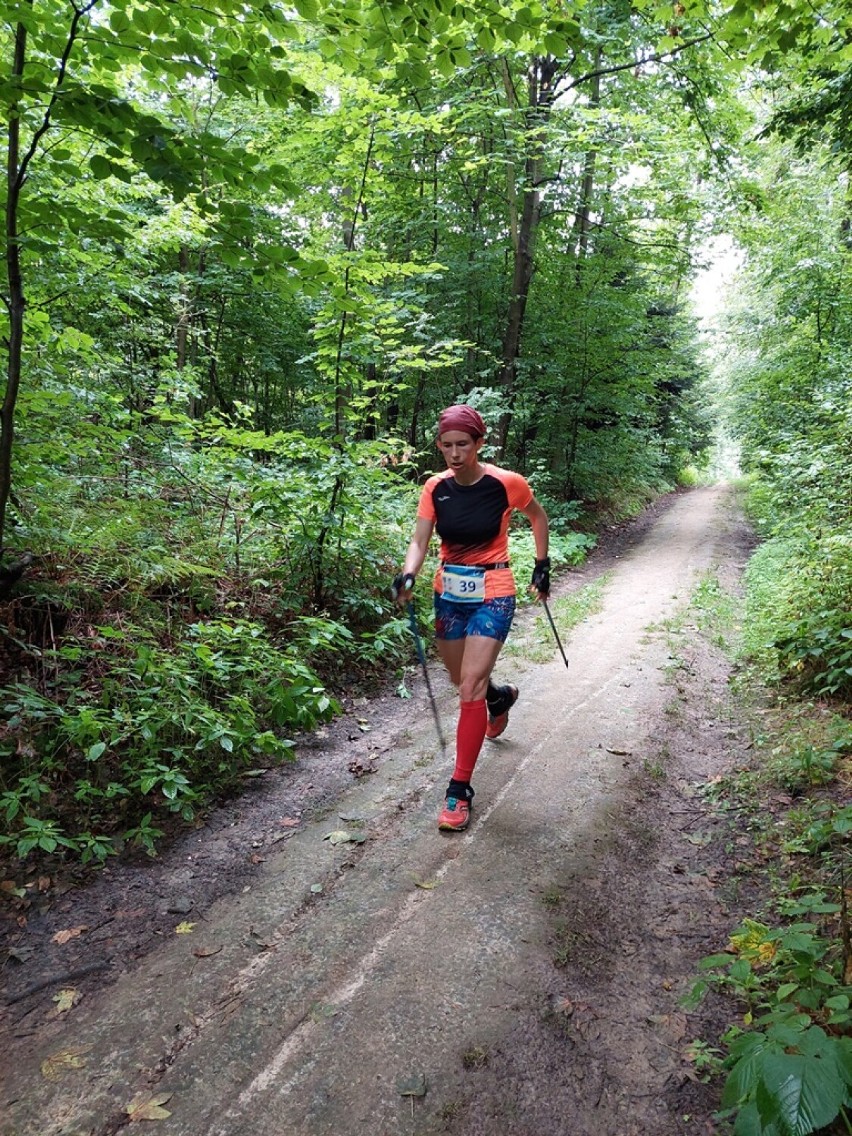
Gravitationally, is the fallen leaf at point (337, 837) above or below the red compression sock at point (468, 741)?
below

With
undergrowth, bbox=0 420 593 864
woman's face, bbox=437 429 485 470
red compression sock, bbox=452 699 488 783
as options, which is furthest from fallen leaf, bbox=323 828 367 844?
woman's face, bbox=437 429 485 470

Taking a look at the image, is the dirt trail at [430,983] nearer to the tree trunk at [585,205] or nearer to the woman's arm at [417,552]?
the woman's arm at [417,552]

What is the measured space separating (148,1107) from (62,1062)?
461 millimetres

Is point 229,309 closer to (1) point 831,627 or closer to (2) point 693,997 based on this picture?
(1) point 831,627

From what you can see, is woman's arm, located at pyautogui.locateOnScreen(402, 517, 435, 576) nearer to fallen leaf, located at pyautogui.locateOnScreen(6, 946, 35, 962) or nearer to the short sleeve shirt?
the short sleeve shirt

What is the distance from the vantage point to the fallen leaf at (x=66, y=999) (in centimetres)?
278

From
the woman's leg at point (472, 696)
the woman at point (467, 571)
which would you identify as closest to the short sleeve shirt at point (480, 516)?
the woman at point (467, 571)

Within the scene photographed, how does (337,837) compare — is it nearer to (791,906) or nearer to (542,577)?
(542,577)

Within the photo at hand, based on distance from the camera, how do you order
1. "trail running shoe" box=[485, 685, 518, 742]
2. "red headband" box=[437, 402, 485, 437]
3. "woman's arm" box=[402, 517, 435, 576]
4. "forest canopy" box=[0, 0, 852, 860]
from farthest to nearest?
"trail running shoe" box=[485, 685, 518, 742]
"woman's arm" box=[402, 517, 435, 576]
"red headband" box=[437, 402, 485, 437]
"forest canopy" box=[0, 0, 852, 860]

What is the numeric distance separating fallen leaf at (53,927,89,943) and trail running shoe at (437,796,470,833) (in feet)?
6.62

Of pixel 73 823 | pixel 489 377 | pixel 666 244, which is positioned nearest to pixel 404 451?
pixel 73 823

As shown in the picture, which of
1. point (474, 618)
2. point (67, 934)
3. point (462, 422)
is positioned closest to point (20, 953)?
point (67, 934)

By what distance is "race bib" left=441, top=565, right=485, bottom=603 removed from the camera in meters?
4.20

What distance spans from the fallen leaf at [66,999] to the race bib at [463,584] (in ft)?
9.24
